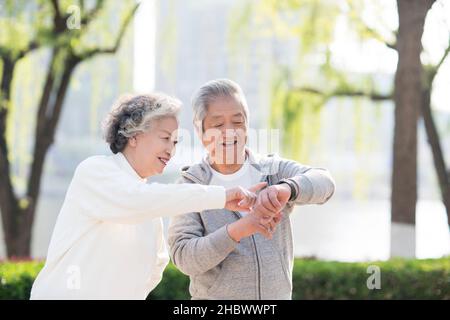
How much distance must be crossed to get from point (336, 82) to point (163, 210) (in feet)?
21.7

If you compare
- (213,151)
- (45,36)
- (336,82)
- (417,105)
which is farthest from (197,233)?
(336,82)

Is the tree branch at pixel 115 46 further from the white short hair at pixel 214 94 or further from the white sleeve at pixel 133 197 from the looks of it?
the white sleeve at pixel 133 197

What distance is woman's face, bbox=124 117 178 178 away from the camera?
2.15 m

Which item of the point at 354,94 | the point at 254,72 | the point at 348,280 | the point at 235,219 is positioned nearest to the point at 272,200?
the point at 235,219

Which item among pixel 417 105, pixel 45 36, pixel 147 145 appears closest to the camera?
pixel 147 145

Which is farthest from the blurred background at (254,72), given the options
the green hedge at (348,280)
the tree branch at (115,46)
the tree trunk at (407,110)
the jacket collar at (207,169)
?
the jacket collar at (207,169)

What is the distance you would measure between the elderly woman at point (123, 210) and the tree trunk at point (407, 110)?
4173 mm

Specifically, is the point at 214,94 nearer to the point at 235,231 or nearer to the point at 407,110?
the point at 235,231

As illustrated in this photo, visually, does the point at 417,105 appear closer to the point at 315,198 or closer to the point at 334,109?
the point at 334,109

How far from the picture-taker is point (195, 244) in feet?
6.98

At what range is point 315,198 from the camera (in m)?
2.17

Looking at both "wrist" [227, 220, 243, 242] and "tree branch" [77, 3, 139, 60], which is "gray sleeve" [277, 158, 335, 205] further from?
"tree branch" [77, 3, 139, 60]

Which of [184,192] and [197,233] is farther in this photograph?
[197,233]

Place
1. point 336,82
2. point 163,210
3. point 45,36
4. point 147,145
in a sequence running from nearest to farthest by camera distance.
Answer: point 163,210 < point 147,145 < point 45,36 < point 336,82
